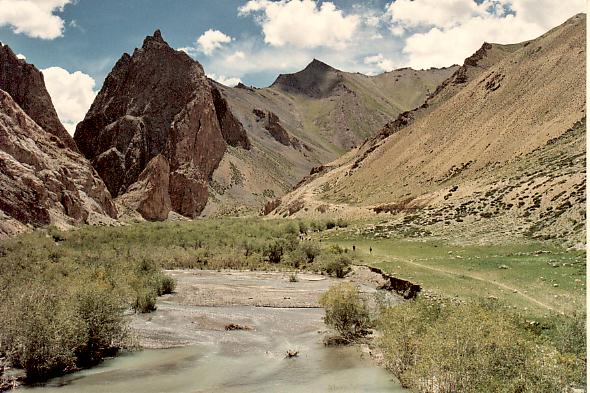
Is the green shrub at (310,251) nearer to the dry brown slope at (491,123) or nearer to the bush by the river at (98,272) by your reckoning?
the bush by the river at (98,272)

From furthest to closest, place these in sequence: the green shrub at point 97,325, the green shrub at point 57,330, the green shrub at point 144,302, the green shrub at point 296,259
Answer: the green shrub at point 296,259, the green shrub at point 144,302, the green shrub at point 97,325, the green shrub at point 57,330

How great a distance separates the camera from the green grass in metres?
25.0

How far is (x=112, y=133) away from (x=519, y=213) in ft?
363

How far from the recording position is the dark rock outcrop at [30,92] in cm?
10875

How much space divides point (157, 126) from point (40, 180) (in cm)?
7014

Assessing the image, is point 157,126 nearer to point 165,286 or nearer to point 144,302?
point 165,286

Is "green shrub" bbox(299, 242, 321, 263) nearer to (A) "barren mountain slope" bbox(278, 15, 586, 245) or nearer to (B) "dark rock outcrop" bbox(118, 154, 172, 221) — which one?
(A) "barren mountain slope" bbox(278, 15, 586, 245)

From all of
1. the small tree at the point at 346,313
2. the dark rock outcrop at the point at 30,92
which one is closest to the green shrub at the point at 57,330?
the small tree at the point at 346,313

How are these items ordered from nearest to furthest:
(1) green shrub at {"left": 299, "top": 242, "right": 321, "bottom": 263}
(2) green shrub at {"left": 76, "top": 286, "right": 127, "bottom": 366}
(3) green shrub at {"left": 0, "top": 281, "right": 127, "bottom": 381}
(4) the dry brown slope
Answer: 1. (3) green shrub at {"left": 0, "top": 281, "right": 127, "bottom": 381}
2. (2) green shrub at {"left": 76, "top": 286, "right": 127, "bottom": 366}
3. (1) green shrub at {"left": 299, "top": 242, "right": 321, "bottom": 263}
4. (4) the dry brown slope

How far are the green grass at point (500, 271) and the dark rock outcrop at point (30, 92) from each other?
79.5 meters

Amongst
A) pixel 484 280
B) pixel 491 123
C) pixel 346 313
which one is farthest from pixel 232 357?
pixel 491 123

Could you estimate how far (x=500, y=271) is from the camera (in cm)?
3269

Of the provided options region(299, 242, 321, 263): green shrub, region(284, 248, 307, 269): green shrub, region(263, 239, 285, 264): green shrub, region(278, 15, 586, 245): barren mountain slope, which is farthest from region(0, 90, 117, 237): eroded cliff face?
region(278, 15, 586, 245): barren mountain slope

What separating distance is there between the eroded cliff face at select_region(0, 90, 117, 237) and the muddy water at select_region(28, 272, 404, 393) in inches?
1251
